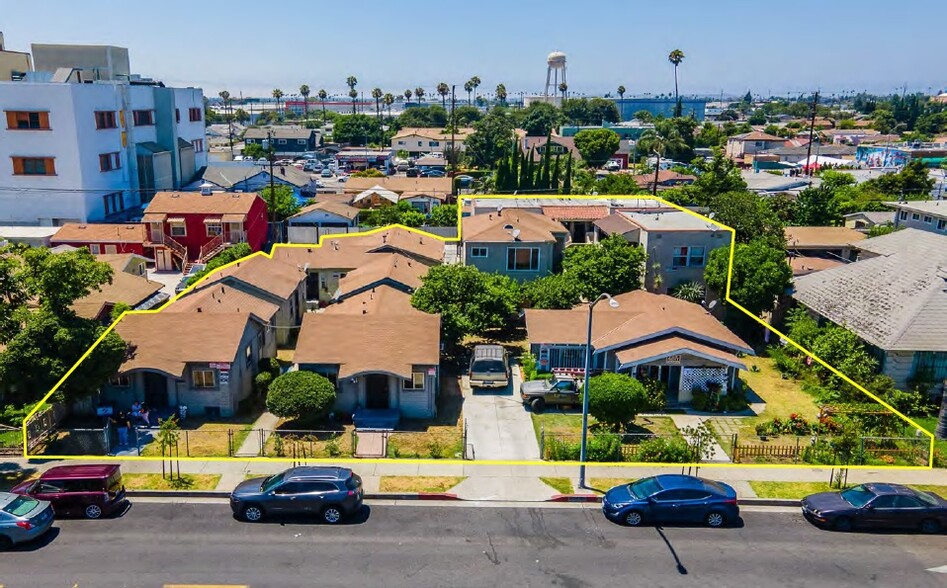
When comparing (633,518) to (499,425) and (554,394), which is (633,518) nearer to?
(499,425)

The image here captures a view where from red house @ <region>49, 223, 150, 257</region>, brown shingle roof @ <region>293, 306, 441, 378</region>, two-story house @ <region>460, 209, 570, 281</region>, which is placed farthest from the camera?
red house @ <region>49, 223, 150, 257</region>

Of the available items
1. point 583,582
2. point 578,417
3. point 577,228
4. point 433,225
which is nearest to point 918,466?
point 578,417

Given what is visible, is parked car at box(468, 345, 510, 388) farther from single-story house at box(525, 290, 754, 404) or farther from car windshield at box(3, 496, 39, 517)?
car windshield at box(3, 496, 39, 517)

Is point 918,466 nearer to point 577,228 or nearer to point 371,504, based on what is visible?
point 371,504

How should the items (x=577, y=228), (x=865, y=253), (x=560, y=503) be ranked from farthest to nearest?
(x=577, y=228) < (x=865, y=253) < (x=560, y=503)

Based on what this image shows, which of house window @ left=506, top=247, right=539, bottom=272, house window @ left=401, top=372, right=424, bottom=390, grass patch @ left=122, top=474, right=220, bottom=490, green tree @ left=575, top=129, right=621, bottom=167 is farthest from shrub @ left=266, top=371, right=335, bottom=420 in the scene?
green tree @ left=575, top=129, right=621, bottom=167
